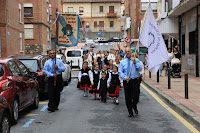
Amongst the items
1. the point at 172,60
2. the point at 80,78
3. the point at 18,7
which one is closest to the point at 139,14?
the point at 18,7

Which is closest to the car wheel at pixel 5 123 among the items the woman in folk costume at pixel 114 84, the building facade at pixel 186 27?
the woman in folk costume at pixel 114 84

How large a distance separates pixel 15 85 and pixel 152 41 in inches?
157

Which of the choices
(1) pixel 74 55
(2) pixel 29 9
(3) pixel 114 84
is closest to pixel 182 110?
(3) pixel 114 84

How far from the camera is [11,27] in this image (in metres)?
25.9

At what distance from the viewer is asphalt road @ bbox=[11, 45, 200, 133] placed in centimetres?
695

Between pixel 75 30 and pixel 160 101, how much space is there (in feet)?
12.1

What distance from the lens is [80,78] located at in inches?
485

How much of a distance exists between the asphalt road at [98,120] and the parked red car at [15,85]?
41 cm

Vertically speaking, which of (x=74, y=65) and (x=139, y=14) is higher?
(x=139, y=14)

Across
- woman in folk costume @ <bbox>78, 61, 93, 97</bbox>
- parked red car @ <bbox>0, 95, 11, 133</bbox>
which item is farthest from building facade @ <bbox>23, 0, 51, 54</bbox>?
parked red car @ <bbox>0, 95, 11, 133</bbox>

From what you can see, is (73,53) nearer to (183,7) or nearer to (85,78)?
(183,7)

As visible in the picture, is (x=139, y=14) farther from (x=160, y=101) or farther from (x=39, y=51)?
(x=160, y=101)

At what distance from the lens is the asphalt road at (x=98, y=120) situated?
695 centimetres

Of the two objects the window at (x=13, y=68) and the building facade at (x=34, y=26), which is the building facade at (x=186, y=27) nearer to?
the window at (x=13, y=68)
